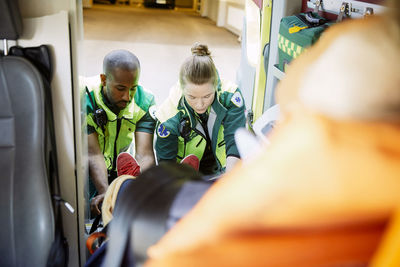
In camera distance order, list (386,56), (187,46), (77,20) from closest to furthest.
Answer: (386,56) < (77,20) < (187,46)

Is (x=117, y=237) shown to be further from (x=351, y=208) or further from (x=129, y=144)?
(x=129, y=144)

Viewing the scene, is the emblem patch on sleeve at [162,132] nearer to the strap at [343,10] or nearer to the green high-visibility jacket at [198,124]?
the green high-visibility jacket at [198,124]

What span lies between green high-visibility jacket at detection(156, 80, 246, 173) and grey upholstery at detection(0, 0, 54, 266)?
1.33m

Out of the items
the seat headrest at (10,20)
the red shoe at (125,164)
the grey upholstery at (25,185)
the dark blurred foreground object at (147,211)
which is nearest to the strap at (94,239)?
the grey upholstery at (25,185)

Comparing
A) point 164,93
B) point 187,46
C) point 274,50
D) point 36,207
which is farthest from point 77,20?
point 187,46

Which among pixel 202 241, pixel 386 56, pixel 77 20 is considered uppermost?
pixel 386 56

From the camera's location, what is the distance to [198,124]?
2.75 m

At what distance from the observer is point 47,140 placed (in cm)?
149

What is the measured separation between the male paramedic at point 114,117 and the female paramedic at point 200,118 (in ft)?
0.41

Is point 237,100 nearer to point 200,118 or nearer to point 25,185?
point 200,118

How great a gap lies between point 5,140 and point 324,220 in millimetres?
1234

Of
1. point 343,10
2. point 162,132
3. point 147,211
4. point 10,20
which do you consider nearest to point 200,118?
point 162,132

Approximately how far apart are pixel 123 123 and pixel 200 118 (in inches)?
20.2

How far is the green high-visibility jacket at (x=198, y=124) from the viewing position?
2.70 metres
